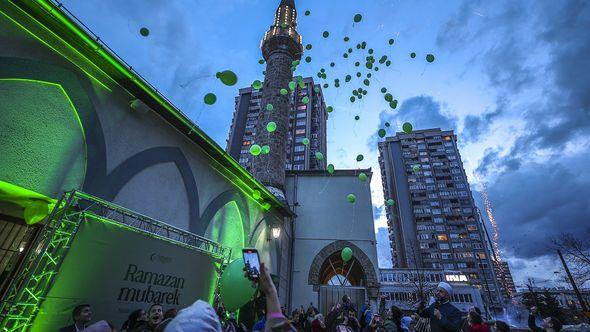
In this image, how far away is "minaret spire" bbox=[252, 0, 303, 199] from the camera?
13.8m

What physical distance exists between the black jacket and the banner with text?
4290 millimetres

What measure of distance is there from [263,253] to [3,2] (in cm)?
907

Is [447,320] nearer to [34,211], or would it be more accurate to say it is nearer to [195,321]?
[195,321]

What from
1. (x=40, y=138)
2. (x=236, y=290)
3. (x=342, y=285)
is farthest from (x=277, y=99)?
(x=40, y=138)

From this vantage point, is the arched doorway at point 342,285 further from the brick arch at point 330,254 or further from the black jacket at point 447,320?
the black jacket at point 447,320

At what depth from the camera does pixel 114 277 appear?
3992 millimetres

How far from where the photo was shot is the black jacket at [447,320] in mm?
3744

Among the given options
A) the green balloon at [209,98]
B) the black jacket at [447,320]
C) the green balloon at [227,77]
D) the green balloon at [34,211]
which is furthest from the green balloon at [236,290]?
the green balloon at [227,77]

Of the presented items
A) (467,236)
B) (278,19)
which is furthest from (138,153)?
(467,236)

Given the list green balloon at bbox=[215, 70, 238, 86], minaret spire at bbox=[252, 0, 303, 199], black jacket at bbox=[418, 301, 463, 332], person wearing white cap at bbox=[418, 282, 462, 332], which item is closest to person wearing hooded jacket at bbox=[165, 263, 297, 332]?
person wearing white cap at bbox=[418, 282, 462, 332]

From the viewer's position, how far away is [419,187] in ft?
217

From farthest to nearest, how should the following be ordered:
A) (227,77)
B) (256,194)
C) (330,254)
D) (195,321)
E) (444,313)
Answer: (330,254), (256,194), (227,77), (444,313), (195,321)

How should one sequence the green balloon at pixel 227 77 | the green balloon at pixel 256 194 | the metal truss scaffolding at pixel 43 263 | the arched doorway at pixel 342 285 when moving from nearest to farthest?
the metal truss scaffolding at pixel 43 263 < the green balloon at pixel 227 77 < the green balloon at pixel 256 194 < the arched doorway at pixel 342 285

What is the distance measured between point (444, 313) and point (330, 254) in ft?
31.4
